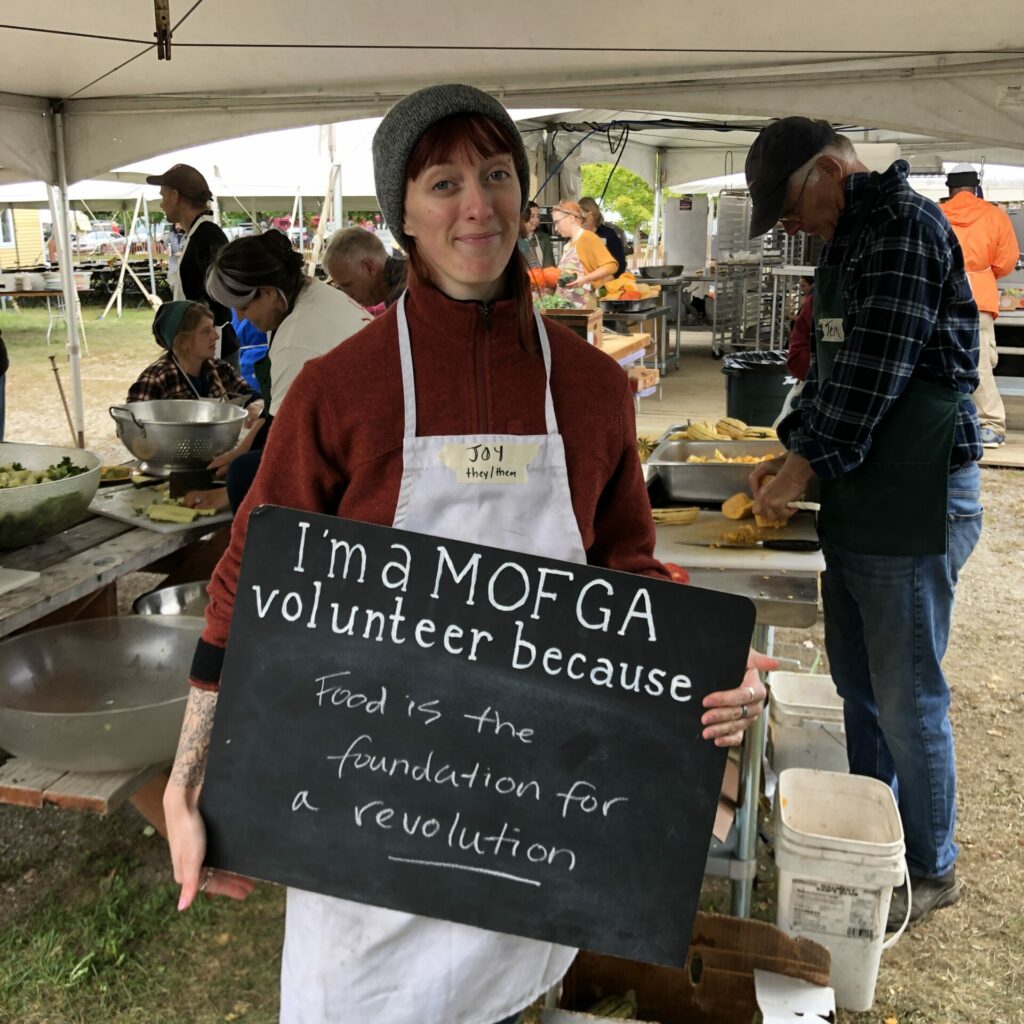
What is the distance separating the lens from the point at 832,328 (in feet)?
8.38

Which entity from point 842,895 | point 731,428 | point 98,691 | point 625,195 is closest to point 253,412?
point 731,428

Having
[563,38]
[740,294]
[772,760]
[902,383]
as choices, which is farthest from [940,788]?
[740,294]

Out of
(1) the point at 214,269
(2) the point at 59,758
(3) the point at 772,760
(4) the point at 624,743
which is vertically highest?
(1) the point at 214,269

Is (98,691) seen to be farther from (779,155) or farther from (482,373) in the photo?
(779,155)

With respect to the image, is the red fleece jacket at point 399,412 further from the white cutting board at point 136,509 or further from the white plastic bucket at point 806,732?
the white plastic bucket at point 806,732

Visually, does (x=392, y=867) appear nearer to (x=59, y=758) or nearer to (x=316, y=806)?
(x=316, y=806)

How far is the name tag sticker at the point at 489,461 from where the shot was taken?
130cm

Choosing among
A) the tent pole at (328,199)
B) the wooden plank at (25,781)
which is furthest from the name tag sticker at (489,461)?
the tent pole at (328,199)

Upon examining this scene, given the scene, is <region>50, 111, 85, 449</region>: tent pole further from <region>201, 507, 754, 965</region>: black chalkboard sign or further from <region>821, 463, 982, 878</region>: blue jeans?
<region>201, 507, 754, 965</region>: black chalkboard sign

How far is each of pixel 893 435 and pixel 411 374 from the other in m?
1.51

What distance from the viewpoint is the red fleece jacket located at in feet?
4.23

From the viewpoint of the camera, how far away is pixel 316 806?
4.18ft

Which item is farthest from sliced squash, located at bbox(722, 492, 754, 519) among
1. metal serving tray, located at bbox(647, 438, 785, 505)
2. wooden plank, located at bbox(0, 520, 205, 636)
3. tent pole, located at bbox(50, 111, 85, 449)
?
tent pole, located at bbox(50, 111, 85, 449)

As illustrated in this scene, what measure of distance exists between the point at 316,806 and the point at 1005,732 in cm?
336
